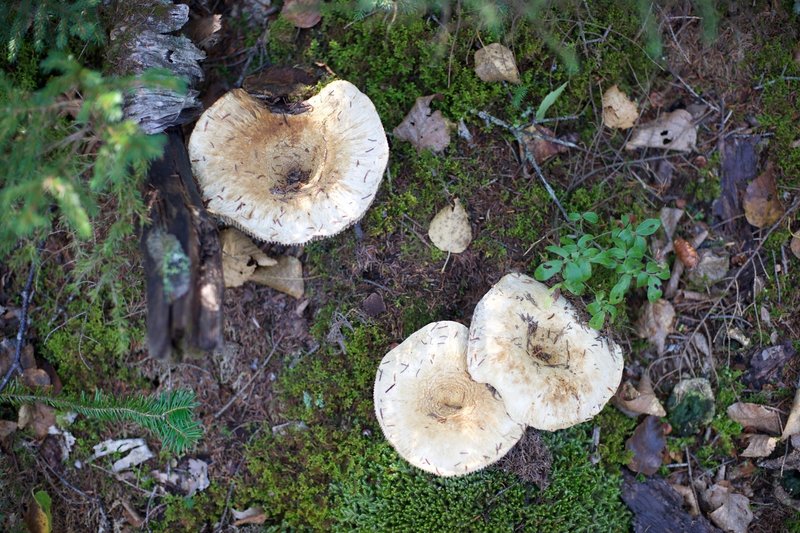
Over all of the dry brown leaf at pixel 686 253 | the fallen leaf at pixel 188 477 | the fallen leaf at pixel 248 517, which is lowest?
the fallen leaf at pixel 248 517

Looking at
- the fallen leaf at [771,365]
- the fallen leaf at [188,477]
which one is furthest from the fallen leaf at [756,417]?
the fallen leaf at [188,477]

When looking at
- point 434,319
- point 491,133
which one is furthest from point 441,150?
point 434,319

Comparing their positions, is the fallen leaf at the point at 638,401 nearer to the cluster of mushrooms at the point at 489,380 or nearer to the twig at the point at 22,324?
the cluster of mushrooms at the point at 489,380

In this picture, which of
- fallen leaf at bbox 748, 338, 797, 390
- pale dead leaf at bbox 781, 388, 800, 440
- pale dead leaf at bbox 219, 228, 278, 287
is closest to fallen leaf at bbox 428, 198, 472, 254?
pale dead leaf at bbox 219, 228, 278, 287

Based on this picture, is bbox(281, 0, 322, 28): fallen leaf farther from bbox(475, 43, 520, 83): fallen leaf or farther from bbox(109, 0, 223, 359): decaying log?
bbox(475, 43, 520, 83): fallen leaf

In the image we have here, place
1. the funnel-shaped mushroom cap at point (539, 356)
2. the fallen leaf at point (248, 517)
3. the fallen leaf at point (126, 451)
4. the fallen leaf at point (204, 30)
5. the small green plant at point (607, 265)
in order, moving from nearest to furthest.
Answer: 1. the funnel-shaped mushroom cap at point (539, 356)
2. the small green plant at point (607, 265)
3. the fallen leaf at point (204, 30)
4. the fallen leaf at point (248, 517)
5. the fallen leaf at point (126, 451)

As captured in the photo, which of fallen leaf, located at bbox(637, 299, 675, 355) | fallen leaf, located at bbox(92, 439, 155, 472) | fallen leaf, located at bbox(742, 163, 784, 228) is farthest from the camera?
fallen leaf, located at bbox(742, 163, 784, 228)

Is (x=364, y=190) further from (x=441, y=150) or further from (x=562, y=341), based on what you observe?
(x=562, y=341)
